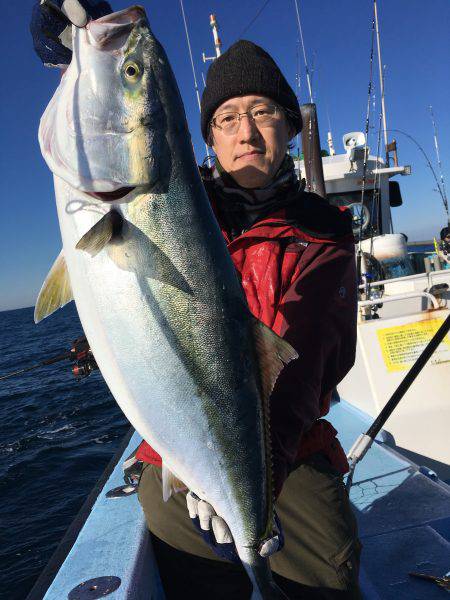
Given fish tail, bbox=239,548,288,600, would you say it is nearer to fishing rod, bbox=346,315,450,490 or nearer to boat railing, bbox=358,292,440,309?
fishing rod, bbox=346,315,450,490

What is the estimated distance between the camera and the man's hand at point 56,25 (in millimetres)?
1599

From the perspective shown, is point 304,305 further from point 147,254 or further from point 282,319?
point 147,254

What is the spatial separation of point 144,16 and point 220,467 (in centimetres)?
164

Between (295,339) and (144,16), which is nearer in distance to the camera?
(144,16)

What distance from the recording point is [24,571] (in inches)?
282

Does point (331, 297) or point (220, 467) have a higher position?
point (331, 297)

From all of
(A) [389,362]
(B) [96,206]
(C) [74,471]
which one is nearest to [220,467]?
(B) [96,206]

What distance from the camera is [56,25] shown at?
1.71m

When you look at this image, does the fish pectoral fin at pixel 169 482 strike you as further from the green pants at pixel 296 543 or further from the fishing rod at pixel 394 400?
the fishing rod at pixel 394 400

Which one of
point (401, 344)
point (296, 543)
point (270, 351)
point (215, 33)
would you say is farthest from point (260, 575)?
point (215, 33)

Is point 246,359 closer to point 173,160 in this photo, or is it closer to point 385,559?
point 173,160

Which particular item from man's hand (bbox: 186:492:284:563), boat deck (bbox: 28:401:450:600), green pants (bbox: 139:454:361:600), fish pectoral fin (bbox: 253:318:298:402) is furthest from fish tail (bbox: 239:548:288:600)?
boat deck (bbox: 28:401:450:600)

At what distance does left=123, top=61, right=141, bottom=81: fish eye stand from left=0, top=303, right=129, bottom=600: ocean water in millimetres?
7400

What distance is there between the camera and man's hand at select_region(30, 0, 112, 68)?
1599mm
